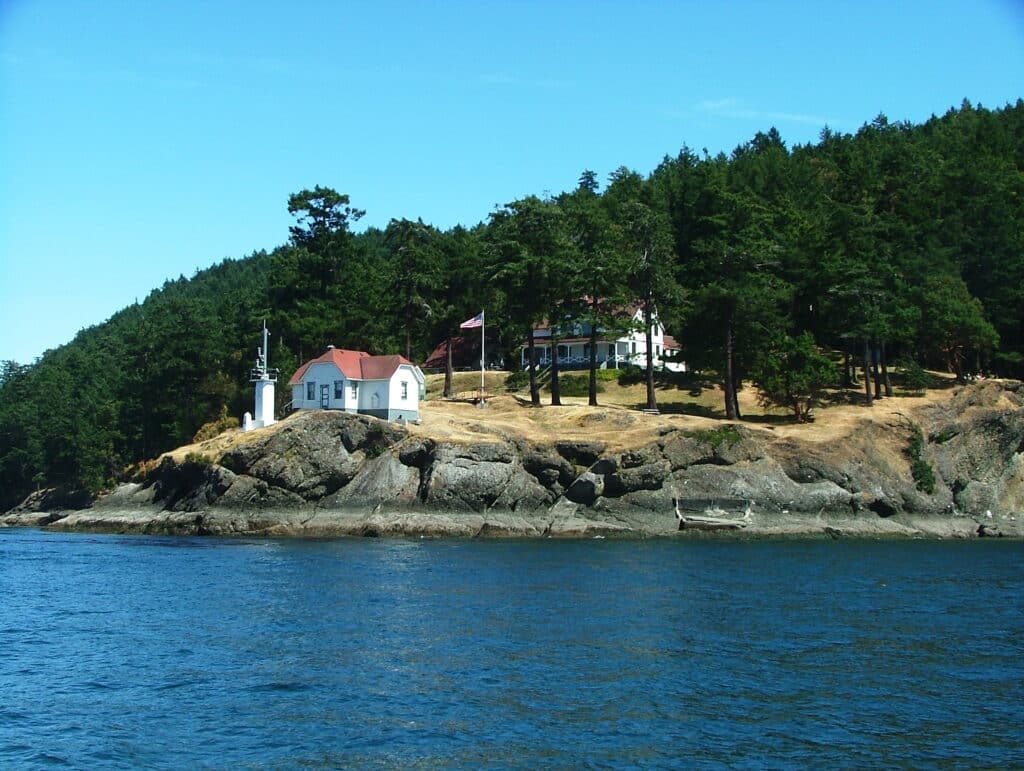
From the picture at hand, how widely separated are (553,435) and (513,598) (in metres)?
29.0

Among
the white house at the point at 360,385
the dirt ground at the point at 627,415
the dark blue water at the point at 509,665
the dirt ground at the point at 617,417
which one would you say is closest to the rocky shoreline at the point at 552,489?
the dirt ground at the point at 617,417

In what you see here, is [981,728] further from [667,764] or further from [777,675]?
[667,764]

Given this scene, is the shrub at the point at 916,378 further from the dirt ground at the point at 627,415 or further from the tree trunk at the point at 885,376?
the tree trunk at the point at 885,376

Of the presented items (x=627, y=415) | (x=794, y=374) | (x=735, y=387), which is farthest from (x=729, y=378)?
(x=627, y=415)

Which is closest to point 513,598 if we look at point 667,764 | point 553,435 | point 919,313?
point 667,764

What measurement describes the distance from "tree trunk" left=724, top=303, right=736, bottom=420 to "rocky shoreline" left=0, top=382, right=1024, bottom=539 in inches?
296

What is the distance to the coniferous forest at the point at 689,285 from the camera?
72250mm

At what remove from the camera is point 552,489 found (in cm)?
5969

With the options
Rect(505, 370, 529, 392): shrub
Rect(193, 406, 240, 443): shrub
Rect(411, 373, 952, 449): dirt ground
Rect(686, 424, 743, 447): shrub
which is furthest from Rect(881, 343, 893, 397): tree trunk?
Rect(193, 406, 240, 443): shrub

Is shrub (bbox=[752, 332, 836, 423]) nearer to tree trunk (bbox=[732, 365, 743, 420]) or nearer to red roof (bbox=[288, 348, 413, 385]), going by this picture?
tree trunk (bbox=[732, 365, 743, 420])

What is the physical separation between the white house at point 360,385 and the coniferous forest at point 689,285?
9596 mm

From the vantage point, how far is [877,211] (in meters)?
89.6

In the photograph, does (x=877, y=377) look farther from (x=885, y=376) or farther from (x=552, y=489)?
(x=552, y=489)

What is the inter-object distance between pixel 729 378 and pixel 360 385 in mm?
25651
